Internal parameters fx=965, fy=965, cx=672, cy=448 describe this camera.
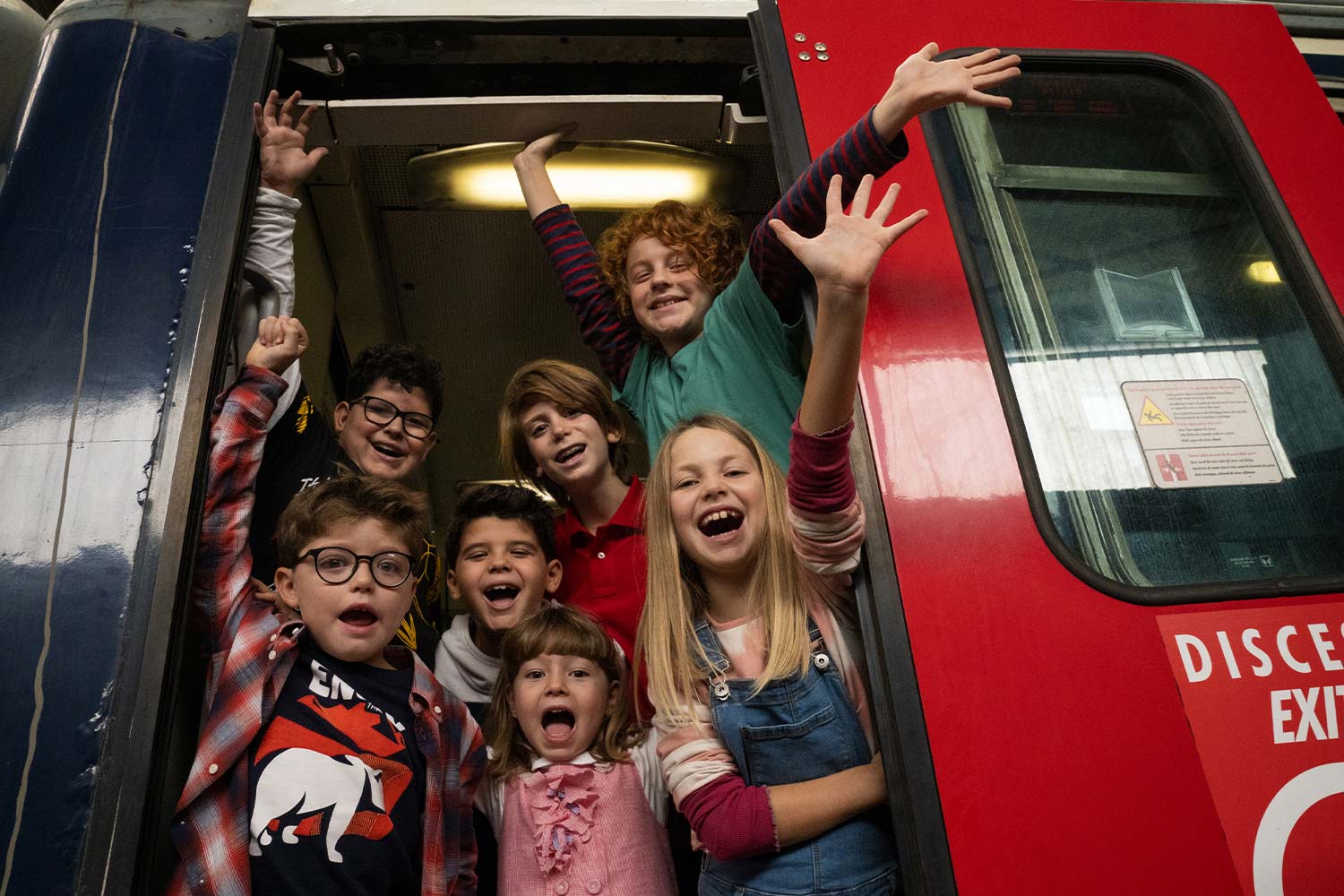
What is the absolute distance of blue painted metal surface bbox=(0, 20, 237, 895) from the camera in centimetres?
118

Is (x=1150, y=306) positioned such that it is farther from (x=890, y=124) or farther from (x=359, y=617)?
(x=359, y=617)

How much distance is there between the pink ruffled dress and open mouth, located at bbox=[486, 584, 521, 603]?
0.46 m

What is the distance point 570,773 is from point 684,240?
1161 millimetres

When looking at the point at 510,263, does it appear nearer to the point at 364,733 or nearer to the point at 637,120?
the point at 637,120

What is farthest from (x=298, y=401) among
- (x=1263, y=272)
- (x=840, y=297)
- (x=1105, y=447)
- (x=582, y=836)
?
(x=1263, y=272)

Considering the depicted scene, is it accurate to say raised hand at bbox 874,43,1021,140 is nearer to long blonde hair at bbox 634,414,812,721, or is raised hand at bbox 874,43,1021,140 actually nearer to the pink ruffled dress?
long blonde hair at bbox 634,414,812,721

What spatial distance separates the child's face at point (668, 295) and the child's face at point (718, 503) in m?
0.46

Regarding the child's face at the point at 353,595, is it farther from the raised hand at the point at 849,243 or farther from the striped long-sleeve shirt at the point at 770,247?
the raised hand at the point at 849,243

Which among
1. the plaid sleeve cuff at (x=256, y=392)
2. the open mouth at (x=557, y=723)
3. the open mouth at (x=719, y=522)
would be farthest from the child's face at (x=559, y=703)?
the plaid sleeve cuff at (x=256, y=392)

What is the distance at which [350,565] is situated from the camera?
165 centimetres

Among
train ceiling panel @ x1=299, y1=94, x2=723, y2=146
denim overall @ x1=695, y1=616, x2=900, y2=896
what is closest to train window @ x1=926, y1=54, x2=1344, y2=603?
denim overall @ x1=695, y1=616, x2=900, y2=896

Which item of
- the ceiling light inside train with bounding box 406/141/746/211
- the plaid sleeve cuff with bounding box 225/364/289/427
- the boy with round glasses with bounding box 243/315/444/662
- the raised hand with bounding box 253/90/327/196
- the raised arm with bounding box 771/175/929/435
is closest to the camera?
the raised arm with bounding box 771/175/929/435

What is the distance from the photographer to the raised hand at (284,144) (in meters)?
1.73

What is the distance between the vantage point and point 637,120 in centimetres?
201
